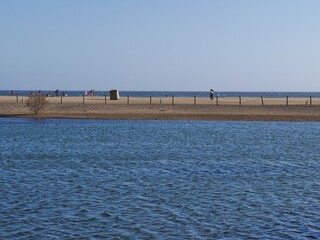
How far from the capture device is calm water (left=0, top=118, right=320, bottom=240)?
14363 millimetres

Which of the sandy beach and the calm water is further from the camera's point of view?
the sandy beach

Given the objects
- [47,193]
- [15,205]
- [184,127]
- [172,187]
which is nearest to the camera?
[15,205]

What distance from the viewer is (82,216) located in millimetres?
15406

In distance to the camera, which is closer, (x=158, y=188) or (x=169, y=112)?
(x=158, y=188)

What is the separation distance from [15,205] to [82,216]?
7.95 ft

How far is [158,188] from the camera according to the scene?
19.4 m

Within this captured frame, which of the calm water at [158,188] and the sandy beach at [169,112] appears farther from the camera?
the sandy beach at [169,112]

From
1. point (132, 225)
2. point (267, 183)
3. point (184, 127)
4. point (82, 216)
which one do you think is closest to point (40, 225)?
point (82, 216)

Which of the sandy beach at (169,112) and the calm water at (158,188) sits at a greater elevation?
the sandy beach at (169,112)

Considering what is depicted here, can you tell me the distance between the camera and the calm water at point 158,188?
565 inches

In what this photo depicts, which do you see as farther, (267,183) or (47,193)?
(267,183)

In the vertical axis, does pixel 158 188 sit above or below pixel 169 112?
below

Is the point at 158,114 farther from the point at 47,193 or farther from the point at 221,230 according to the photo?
the point at 221,230

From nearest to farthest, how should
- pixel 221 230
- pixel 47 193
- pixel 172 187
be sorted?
pixel 221 230 < pixel 47 193 < pixel 172 187
